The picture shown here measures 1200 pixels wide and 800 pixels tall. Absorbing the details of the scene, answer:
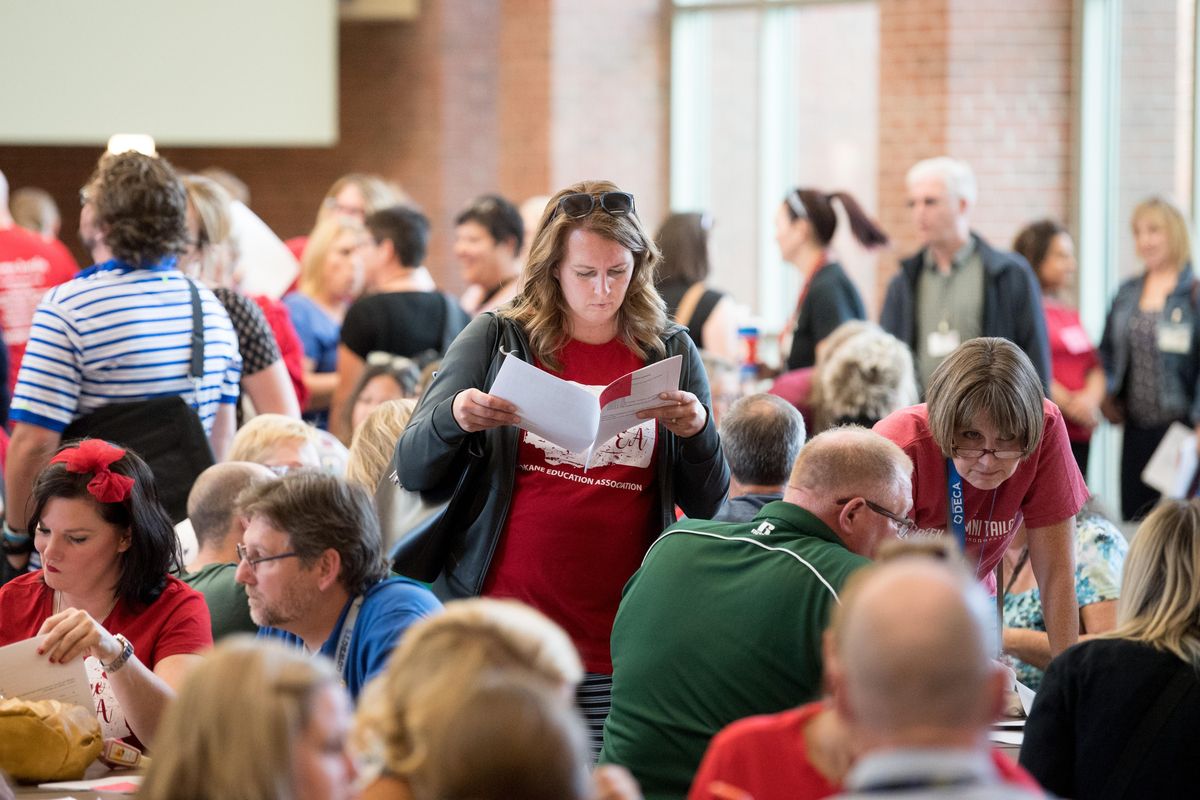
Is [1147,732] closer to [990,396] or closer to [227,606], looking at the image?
[990,396]

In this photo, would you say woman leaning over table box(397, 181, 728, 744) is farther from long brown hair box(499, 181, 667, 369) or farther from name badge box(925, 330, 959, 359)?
name badge box(925, 330, 959, 359)

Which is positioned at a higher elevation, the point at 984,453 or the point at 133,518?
the point at 984,453

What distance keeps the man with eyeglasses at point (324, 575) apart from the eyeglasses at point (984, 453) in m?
1.07

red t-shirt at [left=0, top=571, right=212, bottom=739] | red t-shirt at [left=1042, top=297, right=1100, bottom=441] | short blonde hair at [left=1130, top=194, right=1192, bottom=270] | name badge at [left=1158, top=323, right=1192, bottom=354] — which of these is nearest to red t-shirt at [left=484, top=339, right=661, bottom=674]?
red t-shirt at [left=0, top=571, right=212, bottom=739]

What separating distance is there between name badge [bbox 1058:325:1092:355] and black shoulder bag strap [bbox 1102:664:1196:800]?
4.73 meters

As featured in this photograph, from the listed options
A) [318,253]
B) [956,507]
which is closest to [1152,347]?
[318,253]

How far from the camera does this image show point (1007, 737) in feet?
10.1

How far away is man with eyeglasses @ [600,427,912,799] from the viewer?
263 cm

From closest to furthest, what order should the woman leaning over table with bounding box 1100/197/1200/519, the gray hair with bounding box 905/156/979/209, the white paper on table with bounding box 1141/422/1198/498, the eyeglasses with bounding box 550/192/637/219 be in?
1. the eyeglasses with bounding box 550/192/637/219
2. the gray hair with bounding box 905/156/979/209
3. the white paper on table with bounding box 1141/422/1198/498
4. the woman leaning over table with bounding box 1100/197/1200/519

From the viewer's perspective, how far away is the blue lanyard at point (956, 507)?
3.21 m

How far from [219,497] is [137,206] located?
0.80 meters

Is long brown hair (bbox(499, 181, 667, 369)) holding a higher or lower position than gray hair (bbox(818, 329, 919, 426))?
higher

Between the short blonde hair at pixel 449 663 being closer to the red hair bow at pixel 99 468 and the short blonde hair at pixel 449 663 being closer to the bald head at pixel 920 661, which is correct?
the bald head at pixel 920 661

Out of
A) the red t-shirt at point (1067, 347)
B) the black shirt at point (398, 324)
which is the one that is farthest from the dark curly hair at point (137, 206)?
the red t-shirt at point (1067, 347)
